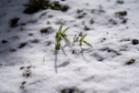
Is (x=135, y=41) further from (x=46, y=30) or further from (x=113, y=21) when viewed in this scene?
(x=46, y=30)

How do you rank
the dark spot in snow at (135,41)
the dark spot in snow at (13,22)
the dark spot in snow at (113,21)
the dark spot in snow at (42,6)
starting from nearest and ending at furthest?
the dark spot in snow at (135,41)
the dark spot in snow at (113,21)
the dark spot in snow at (13,22)
the dark spot in snow at (42,6)

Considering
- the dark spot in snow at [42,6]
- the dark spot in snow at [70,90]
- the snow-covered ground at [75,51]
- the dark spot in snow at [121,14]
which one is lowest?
the dark spot in snow at [70,90]

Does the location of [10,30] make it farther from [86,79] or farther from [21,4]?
[86,79]

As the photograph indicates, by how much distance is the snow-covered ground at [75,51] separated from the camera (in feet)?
8.86

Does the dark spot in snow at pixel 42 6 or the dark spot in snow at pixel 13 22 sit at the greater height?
the dark spot in snow at pixel 42 6

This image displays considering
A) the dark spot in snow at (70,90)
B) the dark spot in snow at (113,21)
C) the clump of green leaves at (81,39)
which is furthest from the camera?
the dark spot in snow at (113,21)

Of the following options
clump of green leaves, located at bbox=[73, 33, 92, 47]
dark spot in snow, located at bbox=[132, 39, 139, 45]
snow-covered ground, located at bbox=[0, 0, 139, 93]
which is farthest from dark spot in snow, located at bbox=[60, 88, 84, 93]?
dark spot in snow, located at bbox=[132, 39, 139, 45]

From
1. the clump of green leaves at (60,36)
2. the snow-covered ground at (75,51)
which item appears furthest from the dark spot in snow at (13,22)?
the clump of green leaves at (60,36)

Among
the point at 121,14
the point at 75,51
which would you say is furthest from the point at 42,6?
the point at 121,14

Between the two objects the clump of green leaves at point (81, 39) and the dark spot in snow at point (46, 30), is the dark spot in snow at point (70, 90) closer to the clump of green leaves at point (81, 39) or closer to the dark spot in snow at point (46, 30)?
the clump of green leaves at point (81, 39)

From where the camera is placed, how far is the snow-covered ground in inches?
106

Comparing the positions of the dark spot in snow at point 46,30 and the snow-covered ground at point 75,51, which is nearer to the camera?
the snow-covered ground at point 75,51

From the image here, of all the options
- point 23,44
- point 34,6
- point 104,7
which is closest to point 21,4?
point 34,6

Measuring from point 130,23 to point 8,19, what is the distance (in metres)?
2.14
